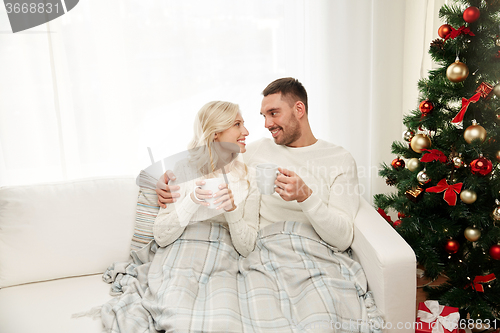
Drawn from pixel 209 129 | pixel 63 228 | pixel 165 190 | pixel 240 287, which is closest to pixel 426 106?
pixel 209 129

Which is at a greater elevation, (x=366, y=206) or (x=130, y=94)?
(x=130, y=94)

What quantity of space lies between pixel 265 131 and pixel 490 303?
4.93 feet

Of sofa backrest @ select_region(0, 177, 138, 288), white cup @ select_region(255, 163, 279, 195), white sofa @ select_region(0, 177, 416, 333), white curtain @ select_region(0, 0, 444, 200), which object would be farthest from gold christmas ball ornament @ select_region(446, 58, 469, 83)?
sofa backrest @ select_region(0, 177, 138, 288)

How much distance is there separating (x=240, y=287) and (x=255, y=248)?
0.71 ft

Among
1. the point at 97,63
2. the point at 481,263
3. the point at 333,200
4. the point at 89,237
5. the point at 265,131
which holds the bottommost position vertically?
the point at 481,263

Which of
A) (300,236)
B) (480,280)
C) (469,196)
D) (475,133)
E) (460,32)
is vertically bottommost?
(480,280)

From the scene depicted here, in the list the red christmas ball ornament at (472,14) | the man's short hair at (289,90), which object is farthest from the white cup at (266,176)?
the red christmas ball ornament at (472,14)

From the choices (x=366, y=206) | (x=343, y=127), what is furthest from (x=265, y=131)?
(x=366, y=206)

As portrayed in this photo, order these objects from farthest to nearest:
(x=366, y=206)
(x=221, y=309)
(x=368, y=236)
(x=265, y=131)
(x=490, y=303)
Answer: (x=265, y=131), (x=366, y=206), (x=490, y=303), (x=368, y=236), (x=221, y=309)

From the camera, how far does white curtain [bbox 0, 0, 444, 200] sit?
7.11ft

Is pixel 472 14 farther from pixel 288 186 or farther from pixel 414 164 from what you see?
pixel 288 186

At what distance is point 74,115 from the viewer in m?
2.25

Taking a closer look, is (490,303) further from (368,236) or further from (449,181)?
(368,236)

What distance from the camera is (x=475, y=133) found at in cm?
141
